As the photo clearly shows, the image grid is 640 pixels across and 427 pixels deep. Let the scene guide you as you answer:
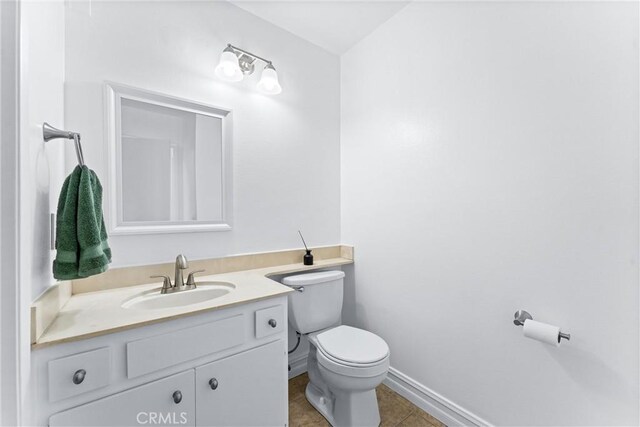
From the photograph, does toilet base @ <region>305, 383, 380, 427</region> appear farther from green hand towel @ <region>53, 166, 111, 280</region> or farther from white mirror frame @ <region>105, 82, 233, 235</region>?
green hand towel @ <region>53, 166, 111, 280</region>

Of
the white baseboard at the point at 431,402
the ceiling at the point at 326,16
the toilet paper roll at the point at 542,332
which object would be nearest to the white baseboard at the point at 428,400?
the white baseboard at the point at 431,402

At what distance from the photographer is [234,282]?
1.42 m

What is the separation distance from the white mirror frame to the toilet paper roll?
5.06 ft

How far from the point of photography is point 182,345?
1.01 meters

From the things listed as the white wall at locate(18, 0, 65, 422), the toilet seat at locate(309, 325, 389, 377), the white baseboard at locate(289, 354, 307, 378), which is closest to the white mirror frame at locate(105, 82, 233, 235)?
the white wall at locate(18, 0, 65, 422)

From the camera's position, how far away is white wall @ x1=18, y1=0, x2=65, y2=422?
708 mm

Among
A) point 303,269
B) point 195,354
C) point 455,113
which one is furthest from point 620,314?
point 195,354

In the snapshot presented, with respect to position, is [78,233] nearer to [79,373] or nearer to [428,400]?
[79,373]

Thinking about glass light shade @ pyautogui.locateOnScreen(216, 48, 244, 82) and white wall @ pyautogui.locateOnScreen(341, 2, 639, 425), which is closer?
white wall @ pyautogui.locateOnScreen(341, 2, 639, 425)

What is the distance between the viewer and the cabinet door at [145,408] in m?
0.84

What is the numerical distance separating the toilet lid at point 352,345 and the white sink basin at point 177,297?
62 centimetres

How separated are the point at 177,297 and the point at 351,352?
93 cm

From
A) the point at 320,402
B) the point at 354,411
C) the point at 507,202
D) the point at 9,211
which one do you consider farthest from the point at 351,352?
the point at 9,211

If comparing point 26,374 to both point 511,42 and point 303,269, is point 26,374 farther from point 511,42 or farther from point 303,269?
point 511,42
